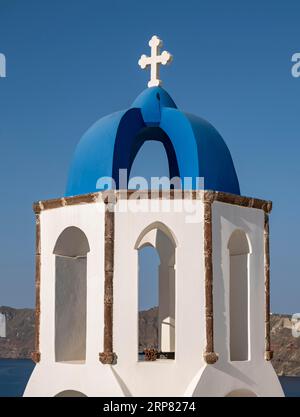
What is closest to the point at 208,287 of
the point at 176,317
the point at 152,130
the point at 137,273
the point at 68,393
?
the point at 176,317

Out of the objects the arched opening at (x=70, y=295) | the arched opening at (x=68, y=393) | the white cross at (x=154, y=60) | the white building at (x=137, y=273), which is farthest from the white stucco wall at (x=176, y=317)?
the white cross at (x=154, y=60)

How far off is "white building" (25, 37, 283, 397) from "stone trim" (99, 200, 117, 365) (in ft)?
0.07

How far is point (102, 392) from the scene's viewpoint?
1627cm

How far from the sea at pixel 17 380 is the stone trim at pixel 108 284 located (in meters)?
71.7

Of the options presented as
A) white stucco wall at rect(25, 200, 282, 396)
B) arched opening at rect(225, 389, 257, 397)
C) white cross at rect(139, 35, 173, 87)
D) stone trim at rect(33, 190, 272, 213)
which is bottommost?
arched opening at rect(225, 389, 257, 397)

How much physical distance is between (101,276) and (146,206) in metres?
1.70

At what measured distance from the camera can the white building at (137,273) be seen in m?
16.4

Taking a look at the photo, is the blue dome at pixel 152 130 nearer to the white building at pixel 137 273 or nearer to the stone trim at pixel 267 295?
the white building at pixel 137 273

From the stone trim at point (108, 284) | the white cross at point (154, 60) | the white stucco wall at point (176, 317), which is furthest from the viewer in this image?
the white cross at point (154, 60)

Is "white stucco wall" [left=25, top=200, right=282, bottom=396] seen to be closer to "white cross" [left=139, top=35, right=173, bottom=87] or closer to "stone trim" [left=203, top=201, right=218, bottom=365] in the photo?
"stone trim" [left=203, top=201, right=218, bottom=365]

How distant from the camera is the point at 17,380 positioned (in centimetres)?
12456

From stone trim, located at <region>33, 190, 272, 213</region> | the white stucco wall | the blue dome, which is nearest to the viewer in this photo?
the white stucco wall

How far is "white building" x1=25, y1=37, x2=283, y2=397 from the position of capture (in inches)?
646

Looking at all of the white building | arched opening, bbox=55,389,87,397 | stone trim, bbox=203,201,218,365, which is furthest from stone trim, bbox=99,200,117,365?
stone trim, bbox=203,201,218,365
